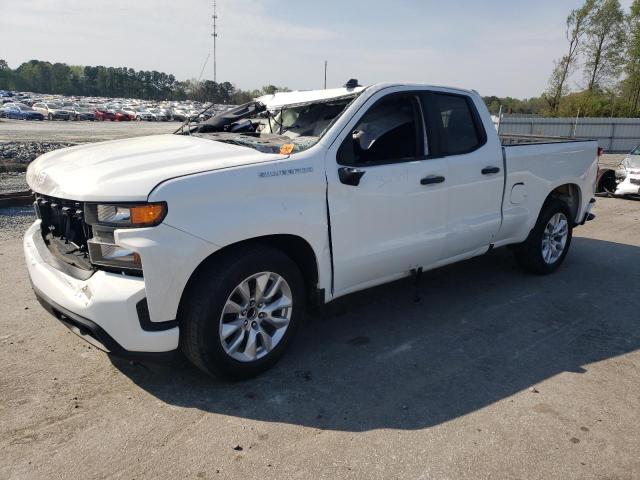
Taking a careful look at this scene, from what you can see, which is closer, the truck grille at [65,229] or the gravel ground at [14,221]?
the truck grille at [65,229]

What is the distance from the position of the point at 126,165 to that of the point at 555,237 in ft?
15.1

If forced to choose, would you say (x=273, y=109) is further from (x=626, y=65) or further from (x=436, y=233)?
(x=626, y=65)

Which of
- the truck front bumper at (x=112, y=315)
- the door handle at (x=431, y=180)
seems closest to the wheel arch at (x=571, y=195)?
the door handle at (x=431, y=180)

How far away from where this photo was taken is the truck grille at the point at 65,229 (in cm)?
308

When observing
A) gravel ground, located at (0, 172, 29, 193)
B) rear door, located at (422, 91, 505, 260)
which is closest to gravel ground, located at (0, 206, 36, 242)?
gravel ground, located at (0, 172, 29, 193)

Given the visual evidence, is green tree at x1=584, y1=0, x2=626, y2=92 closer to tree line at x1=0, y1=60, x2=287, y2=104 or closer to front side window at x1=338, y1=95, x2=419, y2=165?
front side window at x1=338, y1=95, x2=419, y2=165

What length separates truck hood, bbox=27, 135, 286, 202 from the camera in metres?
2.83

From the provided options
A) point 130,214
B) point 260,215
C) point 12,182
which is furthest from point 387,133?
point 12,182

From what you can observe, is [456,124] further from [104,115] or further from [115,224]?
[104,115]

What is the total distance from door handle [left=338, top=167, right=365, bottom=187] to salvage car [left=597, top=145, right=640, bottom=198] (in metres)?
9.47

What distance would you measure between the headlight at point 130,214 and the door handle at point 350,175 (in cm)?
125

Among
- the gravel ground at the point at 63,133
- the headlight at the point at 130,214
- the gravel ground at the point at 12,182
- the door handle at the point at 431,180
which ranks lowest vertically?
the gravel ground at the point at 63,133

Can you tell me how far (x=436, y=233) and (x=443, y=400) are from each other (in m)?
1.47

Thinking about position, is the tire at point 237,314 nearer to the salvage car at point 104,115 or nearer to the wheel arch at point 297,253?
the wheel arch at point 297,253
